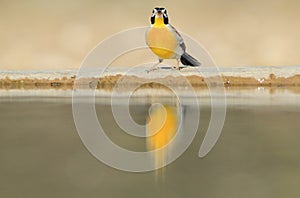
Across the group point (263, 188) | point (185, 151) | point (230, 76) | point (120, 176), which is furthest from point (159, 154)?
point (230, 76)

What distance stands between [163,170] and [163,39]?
9.66 feet

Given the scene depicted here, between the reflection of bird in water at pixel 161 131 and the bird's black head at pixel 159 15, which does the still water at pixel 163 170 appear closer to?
the reflection of bird in water at pixel 161 131

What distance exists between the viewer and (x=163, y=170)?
3.04 m

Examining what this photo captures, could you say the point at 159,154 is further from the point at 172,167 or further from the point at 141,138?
the point at 141,138

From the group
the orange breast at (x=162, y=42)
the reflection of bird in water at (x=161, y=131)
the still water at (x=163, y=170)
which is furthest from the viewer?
the orange breast at (x=162, y=42)

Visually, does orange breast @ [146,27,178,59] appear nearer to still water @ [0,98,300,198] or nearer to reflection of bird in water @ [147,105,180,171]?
reflection of bird in water @ [147,105,180,171]

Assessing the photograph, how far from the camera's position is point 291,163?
320cm

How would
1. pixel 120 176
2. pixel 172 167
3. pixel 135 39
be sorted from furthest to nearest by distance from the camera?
pixel 135 39 → pixel 172 167 → pixel 120 176

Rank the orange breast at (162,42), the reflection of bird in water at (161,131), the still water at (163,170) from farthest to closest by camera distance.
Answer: the orange breast at (162,42) → the reflection of bird in water at (161,131) → the still water at (163,170)

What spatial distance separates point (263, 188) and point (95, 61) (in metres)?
1.85

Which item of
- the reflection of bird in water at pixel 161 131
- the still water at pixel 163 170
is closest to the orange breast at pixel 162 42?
the reflection of bird in water at pixel 161 131

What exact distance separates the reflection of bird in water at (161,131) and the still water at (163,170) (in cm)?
14

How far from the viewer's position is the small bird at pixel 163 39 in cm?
535

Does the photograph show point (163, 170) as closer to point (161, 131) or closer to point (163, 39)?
point (161, 131)
